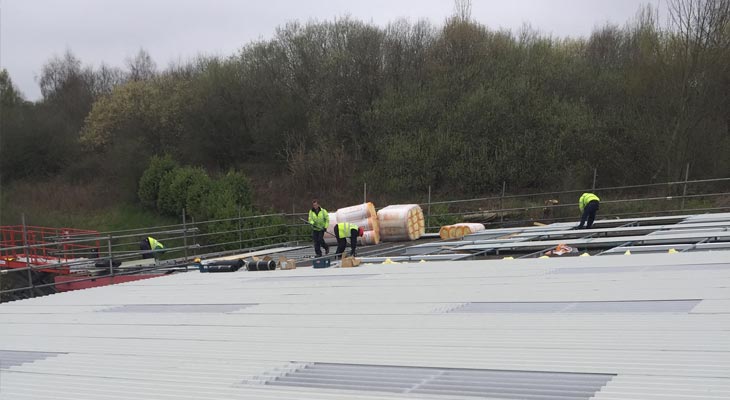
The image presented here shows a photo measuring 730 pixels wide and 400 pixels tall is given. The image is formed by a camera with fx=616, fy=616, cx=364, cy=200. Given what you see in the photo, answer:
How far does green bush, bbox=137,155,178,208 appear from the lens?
3114cm

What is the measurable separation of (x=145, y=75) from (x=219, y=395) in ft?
170

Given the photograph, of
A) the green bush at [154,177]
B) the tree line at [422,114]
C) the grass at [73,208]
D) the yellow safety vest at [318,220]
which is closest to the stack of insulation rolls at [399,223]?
the yellow safety vest at [318,220]

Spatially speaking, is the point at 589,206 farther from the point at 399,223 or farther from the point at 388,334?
the point at 388,334

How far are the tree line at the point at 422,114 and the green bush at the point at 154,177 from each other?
1472 mm

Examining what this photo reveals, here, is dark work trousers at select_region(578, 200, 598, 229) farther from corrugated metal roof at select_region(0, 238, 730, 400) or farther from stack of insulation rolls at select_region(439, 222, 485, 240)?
corrugated metal roof at select_region(0, 238, 730, 400)

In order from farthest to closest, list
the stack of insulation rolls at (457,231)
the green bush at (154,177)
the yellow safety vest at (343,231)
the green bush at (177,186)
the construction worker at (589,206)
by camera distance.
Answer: the green bush at (154,177) < the green bush at (177,186) < the stack of insulation rolls at (457,231) < the construction worker at (589,206) < the yellow safety vest at (343,231)

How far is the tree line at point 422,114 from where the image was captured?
25.8 meters

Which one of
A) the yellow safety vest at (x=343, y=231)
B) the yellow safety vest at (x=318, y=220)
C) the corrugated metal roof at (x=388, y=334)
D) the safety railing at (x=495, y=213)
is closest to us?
the corrugated metal roof at (x=388, y=334)

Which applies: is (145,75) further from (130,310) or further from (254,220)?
(130,310)

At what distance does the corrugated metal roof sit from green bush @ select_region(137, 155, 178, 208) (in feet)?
75.6

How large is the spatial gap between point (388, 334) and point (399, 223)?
45.4 feet

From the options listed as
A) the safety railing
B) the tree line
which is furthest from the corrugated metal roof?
the tree line

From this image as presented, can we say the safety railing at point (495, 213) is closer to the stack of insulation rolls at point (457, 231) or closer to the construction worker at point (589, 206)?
the stack of insulation rolls at point (457, 231)

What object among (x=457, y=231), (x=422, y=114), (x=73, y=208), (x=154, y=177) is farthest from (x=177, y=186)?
(x=457, y=231)
